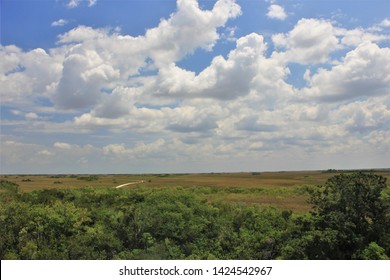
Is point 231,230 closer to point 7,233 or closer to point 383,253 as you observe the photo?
point 383,253

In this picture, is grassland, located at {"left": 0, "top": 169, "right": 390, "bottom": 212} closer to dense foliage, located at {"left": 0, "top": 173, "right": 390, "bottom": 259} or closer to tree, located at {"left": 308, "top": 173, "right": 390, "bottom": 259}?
dense foliage, located at {"left": 0, "top": 173, "right": 390, "bottom": 259}

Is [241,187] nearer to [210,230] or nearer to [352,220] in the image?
[210,230]

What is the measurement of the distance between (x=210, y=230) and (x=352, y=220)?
7.59 m

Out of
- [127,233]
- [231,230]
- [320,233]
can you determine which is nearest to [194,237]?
[231,230]

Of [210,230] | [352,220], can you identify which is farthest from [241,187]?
[352,220]

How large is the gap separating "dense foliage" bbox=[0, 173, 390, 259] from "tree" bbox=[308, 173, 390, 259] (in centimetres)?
4

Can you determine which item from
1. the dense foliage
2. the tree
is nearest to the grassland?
the dense foliage

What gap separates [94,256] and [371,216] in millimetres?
13342

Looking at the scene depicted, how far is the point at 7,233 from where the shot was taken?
21234 mm

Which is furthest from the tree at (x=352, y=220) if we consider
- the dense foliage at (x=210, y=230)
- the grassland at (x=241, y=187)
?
the grassland at (x=241, y=187)

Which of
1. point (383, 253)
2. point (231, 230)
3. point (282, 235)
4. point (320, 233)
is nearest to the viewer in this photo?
point (383, 253)

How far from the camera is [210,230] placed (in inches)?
846
